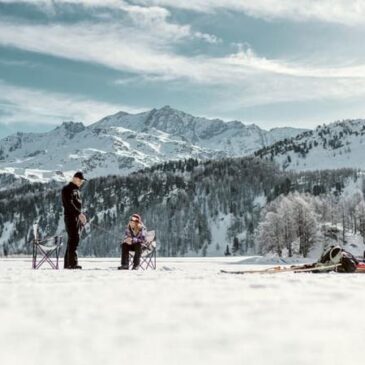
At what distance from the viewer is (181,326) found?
3602 mm

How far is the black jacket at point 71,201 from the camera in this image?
12734 mm

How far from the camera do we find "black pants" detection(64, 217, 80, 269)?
12391 millimetres

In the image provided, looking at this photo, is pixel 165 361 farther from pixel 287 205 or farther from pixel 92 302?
pixel 287 205

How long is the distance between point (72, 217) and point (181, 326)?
948 centimetres

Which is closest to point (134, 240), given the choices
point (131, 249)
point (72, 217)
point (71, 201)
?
point (131, 249)

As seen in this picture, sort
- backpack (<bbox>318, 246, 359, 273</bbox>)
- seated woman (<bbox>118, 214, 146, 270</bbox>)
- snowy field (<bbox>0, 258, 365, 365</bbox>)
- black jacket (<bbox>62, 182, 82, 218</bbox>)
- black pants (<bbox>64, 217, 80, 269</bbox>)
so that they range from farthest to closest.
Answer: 1. seated woman (<bbox>118, 214, 146, 270</bbox>)
2. black jacket (<bbox>62, 182, 82, 218</bbox>)
3. black pants (<bbox>64, 217, 80, 269</bbox>)
4. backpack (<bbox>318, 246, 359, 273</bbox>)
5. snowy field (<bbox>0, 258, 365, 365</bbox>)

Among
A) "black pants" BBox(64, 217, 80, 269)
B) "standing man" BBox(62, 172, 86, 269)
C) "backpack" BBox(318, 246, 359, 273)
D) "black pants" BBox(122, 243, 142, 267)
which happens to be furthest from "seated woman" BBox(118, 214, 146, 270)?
"backpack" BBox(318, 246, 359, 273)

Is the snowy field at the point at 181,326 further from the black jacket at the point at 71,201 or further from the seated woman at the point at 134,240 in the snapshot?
the seated woman at the point at 134,240

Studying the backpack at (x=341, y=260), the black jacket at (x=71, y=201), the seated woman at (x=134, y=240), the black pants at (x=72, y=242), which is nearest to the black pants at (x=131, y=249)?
the seated woman at (x=134, y=240)

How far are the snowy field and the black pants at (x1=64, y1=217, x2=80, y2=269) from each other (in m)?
7.07

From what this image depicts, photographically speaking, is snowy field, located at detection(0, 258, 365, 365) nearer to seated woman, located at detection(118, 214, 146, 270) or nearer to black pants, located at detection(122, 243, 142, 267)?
black pants, located at detection(122, 243, 142, 267)

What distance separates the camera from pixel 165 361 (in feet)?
9.49

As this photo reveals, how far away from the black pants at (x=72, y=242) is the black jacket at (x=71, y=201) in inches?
4.8

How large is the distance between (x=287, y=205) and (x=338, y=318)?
283 feet
